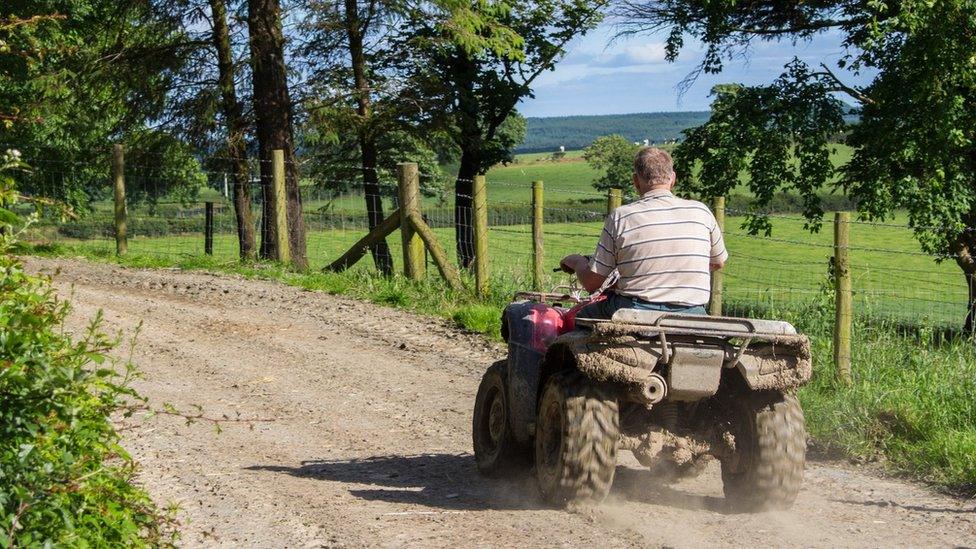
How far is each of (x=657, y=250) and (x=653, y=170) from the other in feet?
1.47

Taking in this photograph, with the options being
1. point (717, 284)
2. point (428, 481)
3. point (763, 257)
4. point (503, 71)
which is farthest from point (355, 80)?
point (428, 481)

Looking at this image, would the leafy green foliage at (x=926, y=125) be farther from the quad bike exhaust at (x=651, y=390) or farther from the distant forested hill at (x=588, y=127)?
the distant forested hill at (x=588, y=127)

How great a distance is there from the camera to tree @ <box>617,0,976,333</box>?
16.3 m

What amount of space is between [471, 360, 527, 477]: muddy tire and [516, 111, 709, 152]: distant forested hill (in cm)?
10169

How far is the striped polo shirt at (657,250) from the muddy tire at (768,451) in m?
0.66

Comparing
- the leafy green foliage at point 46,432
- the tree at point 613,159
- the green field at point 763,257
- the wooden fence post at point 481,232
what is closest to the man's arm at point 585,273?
the leafy green foliage at point 46,432

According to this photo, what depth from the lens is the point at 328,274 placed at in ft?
53.2

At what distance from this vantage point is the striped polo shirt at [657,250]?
20.3ft

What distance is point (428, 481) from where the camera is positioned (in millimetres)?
7215

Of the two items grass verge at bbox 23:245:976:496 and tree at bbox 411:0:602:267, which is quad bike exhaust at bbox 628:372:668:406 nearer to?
grass verge at bbox 23:245:976:496

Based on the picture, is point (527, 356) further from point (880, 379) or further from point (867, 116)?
point (867, 116)

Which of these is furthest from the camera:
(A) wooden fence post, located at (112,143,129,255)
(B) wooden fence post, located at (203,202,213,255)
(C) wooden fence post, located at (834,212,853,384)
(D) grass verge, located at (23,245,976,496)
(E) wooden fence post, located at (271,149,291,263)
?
(B) wooden fence post, located at (203,202,213,255)

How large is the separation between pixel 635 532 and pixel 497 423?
149 centimetres

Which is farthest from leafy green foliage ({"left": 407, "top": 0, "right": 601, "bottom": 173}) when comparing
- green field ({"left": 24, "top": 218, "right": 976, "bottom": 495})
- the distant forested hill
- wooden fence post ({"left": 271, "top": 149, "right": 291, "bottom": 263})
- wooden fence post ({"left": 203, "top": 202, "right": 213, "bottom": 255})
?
the distant forested hill
